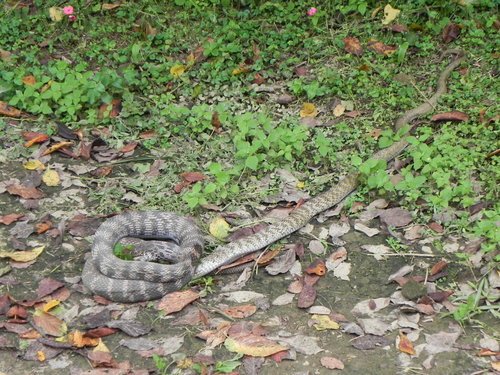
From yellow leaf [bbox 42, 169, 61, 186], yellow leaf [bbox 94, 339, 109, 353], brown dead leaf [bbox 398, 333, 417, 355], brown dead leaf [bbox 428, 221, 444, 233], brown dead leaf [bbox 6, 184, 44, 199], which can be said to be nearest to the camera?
brown dead leaf [bbox 398, 333, 417, 355]

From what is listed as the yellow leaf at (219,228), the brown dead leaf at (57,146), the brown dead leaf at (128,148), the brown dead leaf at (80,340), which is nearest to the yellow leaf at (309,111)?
the brown dead leaf at (128,148)

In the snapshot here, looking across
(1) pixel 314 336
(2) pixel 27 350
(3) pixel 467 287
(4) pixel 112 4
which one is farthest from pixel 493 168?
(4) pixel 112 4

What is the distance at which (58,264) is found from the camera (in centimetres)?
747

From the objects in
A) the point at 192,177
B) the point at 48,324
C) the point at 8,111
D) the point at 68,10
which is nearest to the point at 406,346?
the point at 48,324

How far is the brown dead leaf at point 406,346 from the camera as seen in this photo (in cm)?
618

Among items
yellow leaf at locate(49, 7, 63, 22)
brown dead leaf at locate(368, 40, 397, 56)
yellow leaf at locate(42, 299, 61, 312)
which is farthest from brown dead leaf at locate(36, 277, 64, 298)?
brown dead leaf at locate(368, 40, 397, 56)

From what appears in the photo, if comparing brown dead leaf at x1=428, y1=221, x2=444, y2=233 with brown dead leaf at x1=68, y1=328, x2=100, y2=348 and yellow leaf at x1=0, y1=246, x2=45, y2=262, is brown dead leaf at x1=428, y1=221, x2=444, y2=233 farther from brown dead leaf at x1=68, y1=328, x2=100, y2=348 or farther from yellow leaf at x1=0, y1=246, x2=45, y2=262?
yellow leaf at x1=0, y1=246, x2=45, y2=262

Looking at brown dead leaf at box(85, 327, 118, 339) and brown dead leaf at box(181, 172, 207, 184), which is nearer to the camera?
brown dead leaf at box(85, 327, 118, 339)

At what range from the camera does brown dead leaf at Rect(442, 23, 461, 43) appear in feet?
33.7

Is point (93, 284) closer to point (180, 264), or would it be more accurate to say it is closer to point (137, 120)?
point (180, 264)

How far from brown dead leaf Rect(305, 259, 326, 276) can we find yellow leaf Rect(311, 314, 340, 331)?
0.60m

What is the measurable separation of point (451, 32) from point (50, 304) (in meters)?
6.12

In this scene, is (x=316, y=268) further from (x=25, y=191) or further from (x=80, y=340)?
(x=25, y=191)

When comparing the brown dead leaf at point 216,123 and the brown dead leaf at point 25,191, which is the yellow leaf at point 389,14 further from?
the brown dead leaf at point 25,191
